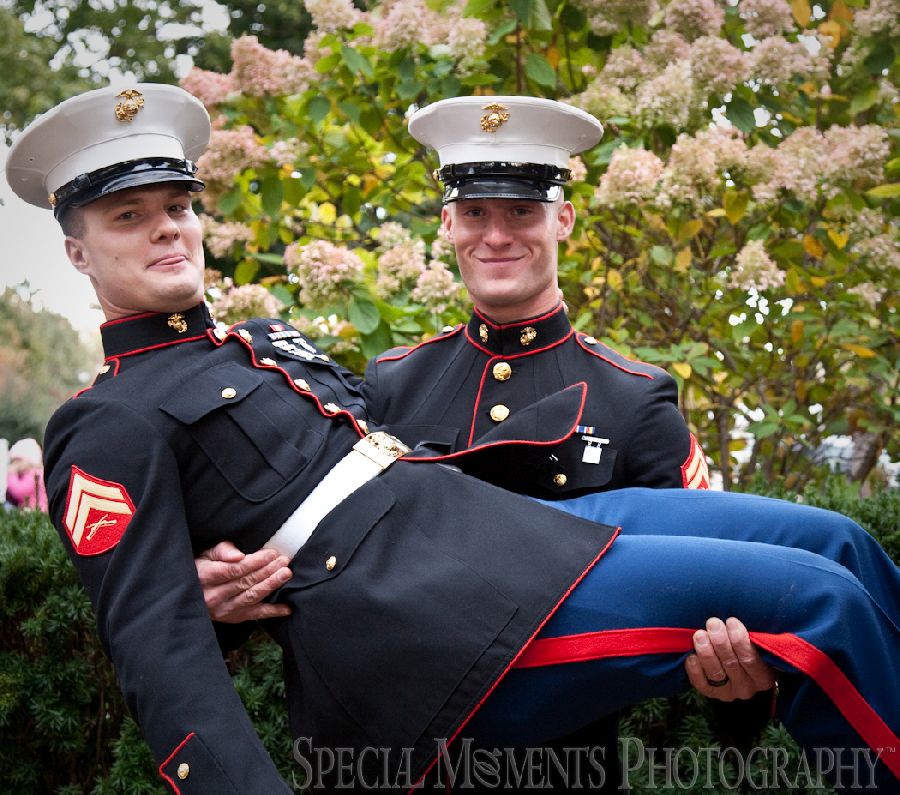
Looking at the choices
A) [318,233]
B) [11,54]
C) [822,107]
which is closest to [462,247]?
[318,233]

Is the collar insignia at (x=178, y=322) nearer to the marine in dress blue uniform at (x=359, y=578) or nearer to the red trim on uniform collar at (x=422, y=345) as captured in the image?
the marine in dress blue uniform at (x=359, y=578)

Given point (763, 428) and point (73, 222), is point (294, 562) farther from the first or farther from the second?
point (763, 428)

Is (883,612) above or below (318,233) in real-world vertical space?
below

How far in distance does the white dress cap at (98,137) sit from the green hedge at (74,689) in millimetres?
1425

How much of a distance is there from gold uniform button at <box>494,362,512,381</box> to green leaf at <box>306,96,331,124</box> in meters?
1.94

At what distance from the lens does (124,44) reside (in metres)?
14.6

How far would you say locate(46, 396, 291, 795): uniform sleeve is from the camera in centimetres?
207

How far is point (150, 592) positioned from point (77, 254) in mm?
896

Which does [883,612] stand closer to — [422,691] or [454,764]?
[422,691]

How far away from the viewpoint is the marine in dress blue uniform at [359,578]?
206cm

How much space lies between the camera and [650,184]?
3979 mm

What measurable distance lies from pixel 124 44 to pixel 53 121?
1315 cm

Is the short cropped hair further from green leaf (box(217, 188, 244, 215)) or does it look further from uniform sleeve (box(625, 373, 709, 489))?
green leaf (box(217, 188, 244, 215))

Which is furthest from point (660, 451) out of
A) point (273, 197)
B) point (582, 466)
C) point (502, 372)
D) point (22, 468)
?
point (22, 468)
